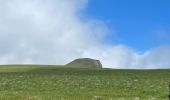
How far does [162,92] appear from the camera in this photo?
38.6 metres

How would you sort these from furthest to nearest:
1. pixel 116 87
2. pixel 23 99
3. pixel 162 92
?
pixel 116 87, pixel 162 92, pixel 23 99

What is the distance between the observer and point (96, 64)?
7377 inches

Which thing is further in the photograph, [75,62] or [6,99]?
[75,62]

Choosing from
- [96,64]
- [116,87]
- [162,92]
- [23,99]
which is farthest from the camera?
[96,64]

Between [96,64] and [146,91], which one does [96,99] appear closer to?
[146,91]

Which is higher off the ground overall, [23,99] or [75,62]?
[75,62]

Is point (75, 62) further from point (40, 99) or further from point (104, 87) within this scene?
point (40, 99)

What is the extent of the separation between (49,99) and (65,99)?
982 millimetres

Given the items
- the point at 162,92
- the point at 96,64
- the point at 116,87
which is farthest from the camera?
the point at 96,64

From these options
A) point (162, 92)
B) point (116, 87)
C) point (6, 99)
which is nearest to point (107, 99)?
point (6, 99)

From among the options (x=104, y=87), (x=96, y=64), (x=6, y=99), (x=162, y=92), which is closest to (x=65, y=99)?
(x=6, y=99)

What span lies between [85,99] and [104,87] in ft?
48.6

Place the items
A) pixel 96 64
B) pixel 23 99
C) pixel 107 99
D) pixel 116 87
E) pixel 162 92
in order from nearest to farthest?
1. pixel 23 99
2. pixel 107 99
3. pixel 162 92
4. pixel 116 87
5. pixel 96 64

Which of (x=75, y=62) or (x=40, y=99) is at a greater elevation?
(x=75, y=62)
